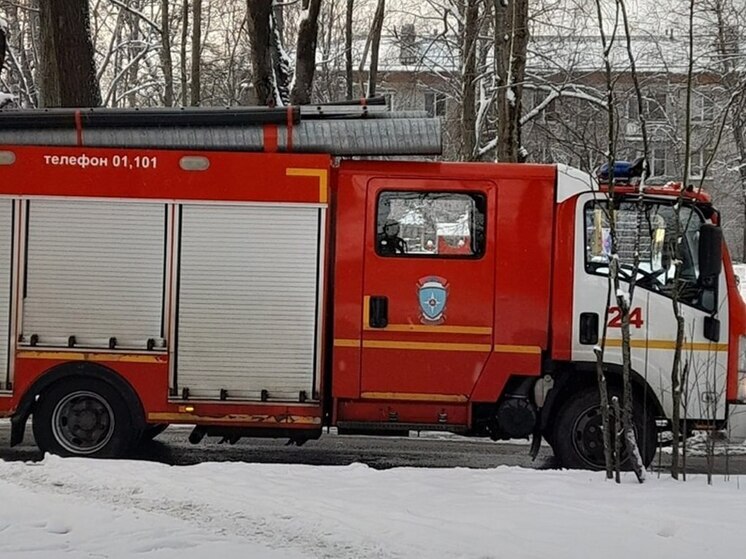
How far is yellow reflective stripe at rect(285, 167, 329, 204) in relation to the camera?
7977 millimetres

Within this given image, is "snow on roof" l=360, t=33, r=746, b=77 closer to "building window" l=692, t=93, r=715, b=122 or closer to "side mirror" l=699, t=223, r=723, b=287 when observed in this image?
"building window" l=692, t=93, r=715, b=122

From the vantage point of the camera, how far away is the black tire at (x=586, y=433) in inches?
319

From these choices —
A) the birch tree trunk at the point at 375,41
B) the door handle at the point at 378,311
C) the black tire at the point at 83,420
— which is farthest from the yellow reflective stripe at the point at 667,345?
the birch tree trunk at the point at 375,41

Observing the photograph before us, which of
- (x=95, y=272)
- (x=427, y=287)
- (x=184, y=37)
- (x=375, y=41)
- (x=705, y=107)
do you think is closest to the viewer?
(x=427, y=287)

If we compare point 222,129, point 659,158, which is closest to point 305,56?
point 222,129

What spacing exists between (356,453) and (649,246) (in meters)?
3.64

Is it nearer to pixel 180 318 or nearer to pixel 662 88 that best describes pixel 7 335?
pixel 180 318

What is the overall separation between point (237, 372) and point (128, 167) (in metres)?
1.98

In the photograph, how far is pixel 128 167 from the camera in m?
8.02

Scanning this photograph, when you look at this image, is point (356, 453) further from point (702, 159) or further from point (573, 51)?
point (573, 51)

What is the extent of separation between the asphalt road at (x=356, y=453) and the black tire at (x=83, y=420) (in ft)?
1.70

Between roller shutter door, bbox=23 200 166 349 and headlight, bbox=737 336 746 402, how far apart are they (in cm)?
493

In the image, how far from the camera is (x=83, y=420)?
8195 mm

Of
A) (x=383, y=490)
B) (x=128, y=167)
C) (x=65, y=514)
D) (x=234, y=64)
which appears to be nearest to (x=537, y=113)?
(x=128, y=167)
